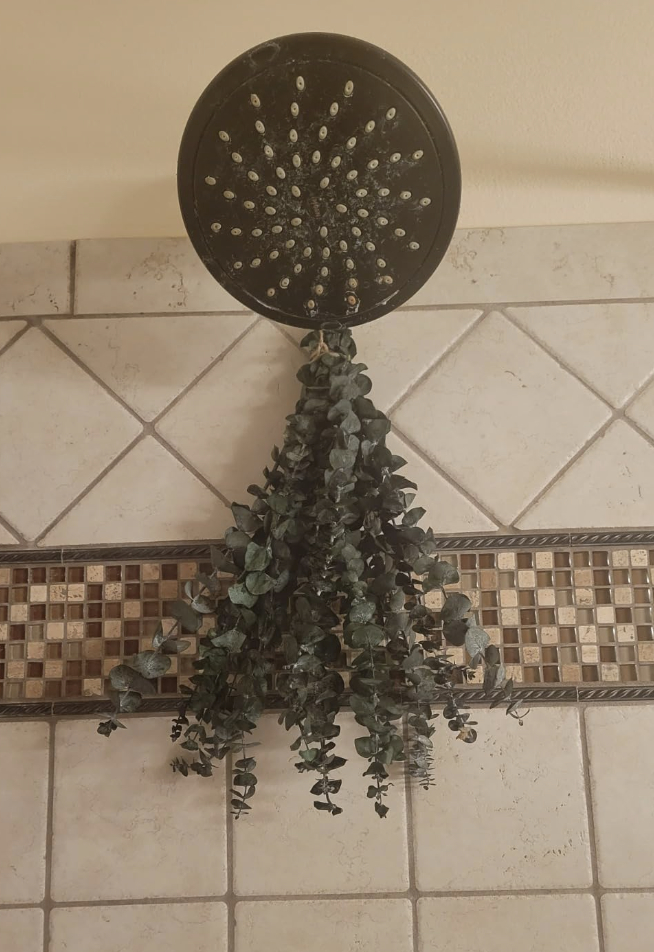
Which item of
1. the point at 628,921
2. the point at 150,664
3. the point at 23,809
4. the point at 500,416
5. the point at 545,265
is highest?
the point at 545,265

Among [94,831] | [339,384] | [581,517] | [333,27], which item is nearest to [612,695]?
[581,517]

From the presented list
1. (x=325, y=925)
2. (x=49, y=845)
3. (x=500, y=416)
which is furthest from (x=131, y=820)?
(x=500, y=416)

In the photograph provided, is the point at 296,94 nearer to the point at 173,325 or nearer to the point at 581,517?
the point at 173,325

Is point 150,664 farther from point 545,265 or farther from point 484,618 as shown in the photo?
point 545,265

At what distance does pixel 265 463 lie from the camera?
0.76 metres

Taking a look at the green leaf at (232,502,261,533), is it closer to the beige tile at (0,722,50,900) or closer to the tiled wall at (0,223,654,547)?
the tiled wall at (0,223,654,547)

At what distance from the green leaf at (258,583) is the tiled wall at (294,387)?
13 cm

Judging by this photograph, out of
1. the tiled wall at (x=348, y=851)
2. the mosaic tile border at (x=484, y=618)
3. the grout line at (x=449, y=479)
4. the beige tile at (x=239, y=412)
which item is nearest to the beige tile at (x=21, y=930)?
the tiled wall at (x=348, y=851)

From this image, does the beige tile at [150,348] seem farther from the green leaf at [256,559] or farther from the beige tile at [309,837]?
the beige tile at [309,837]

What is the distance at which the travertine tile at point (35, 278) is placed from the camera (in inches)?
31.6

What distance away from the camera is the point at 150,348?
0.79 meters

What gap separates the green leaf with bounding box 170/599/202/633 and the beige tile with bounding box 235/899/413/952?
276mm

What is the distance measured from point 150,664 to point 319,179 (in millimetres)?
419

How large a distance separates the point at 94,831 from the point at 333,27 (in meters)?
0.78
